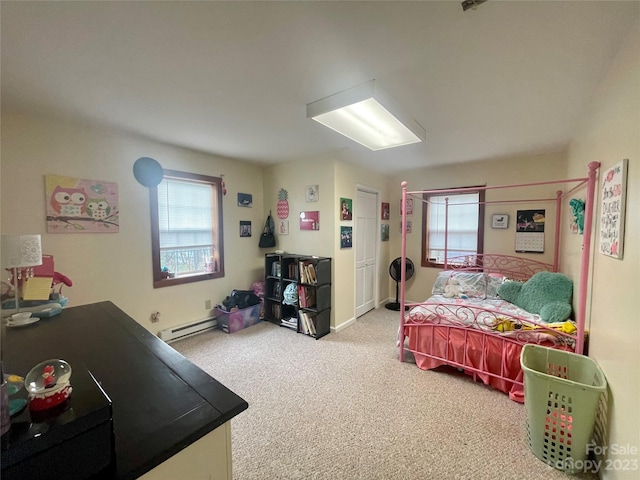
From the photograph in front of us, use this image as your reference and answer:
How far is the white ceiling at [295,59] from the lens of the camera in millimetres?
1226

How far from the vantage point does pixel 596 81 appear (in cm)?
176

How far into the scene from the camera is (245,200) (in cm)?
397

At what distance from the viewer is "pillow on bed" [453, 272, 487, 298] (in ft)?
11.1

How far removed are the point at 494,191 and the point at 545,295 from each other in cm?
175

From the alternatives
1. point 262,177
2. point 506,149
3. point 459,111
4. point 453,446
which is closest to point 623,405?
point 453,446

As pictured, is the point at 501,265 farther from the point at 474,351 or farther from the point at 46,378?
the point at 46,378

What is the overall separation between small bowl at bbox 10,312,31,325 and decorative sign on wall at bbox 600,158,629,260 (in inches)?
132

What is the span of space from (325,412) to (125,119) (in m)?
3.03

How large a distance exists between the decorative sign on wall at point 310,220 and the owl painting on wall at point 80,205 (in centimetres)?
216

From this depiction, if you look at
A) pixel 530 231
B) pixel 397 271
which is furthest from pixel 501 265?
pixel 397 271

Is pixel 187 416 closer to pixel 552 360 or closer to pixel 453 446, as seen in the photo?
pixel 453 446

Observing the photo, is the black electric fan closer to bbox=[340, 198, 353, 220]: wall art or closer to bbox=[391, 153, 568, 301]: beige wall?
bbox=[391, 153, 568, 301]: beige wall

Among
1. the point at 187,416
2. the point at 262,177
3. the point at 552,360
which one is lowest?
the point at 552,360

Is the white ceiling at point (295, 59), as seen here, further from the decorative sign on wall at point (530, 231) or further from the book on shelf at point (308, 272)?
the book on shelf at point (308, 272)
